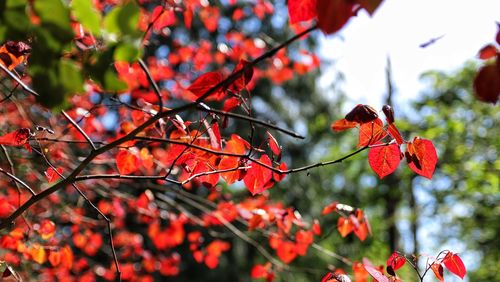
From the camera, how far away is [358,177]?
919cm

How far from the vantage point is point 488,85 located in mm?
896

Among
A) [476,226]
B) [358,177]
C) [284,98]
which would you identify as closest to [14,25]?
[476,226]

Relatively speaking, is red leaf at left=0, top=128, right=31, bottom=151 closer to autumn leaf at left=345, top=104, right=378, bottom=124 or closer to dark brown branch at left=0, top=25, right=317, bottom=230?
dark brown branch at left=0, top=25, right=317, bottom=230

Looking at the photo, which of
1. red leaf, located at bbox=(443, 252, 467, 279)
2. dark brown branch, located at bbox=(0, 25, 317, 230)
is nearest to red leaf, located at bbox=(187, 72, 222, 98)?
dark brown branch, located at bbox=(0, 25, 317, 230)

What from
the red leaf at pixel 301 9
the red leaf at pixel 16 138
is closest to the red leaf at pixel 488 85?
the red leaf at pixel 301 9

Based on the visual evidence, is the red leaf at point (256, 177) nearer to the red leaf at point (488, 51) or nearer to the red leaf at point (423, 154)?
the red leaf at point (423, 154)

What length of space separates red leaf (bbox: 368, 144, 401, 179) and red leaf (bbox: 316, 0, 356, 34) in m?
0.71

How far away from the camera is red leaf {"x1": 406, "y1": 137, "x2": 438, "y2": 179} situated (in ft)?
4.61

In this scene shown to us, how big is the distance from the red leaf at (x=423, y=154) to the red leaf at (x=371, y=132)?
82mm

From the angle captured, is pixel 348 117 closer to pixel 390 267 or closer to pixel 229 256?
pixel 390 267

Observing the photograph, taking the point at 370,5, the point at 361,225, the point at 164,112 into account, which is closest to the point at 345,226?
the point at 361,225

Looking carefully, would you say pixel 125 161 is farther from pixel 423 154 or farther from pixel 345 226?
pixel 423 154

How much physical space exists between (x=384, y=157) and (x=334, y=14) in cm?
74

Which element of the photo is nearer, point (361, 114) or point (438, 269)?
point (361, 114)
